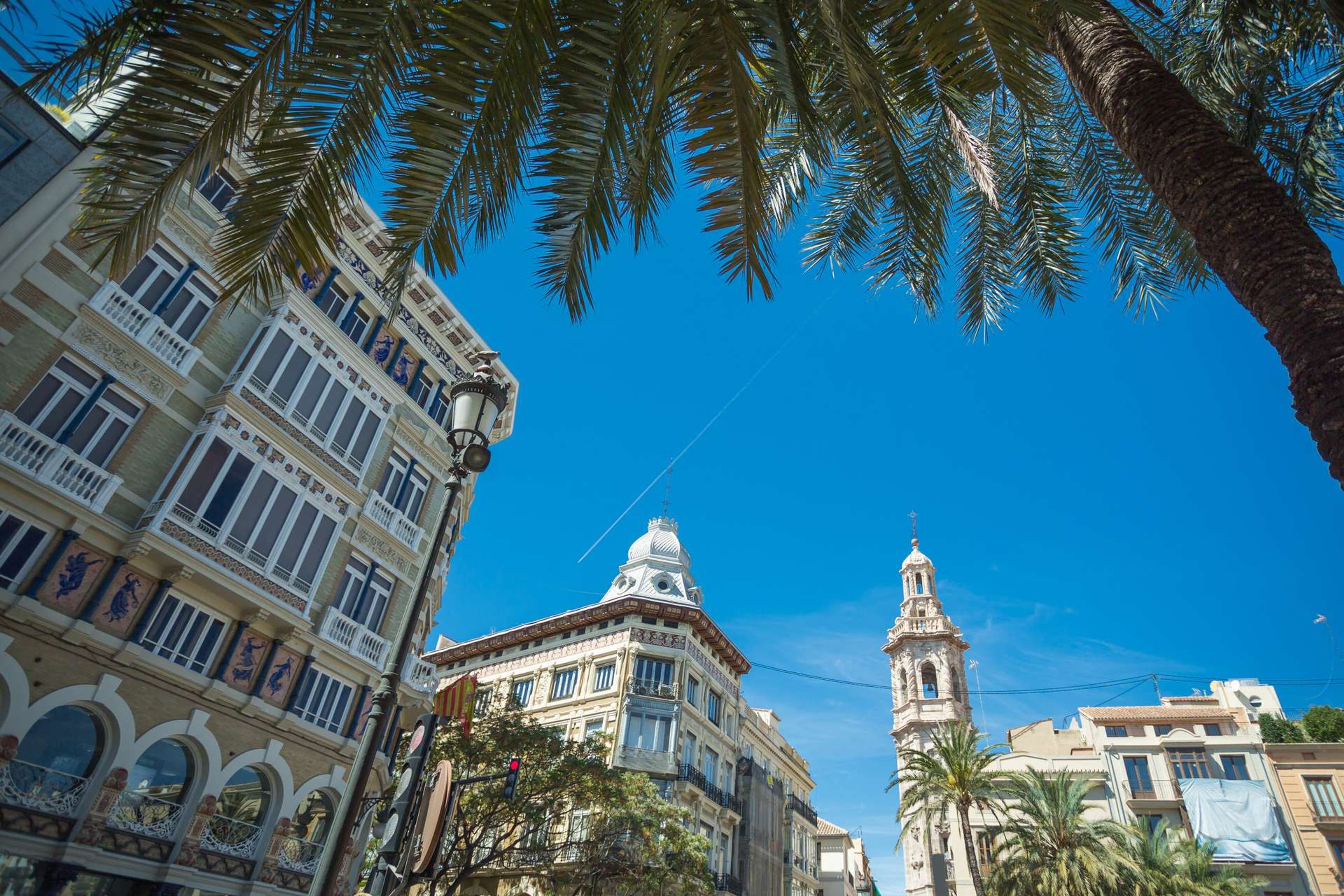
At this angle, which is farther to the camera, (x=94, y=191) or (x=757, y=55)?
(x=757, y=55)

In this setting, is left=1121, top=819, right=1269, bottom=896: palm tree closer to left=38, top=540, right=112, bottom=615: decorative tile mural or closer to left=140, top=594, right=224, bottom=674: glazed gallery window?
left=140, top=594, right=224, bottom=674: glazed gallery window

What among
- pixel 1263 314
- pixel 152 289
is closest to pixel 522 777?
pixel 152 289

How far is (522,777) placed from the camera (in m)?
24.3

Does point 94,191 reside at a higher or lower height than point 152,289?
lower

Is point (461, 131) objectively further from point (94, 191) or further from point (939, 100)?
point (939, 100)

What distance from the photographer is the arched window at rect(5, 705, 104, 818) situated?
43.3ft

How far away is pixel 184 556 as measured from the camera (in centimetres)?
1573

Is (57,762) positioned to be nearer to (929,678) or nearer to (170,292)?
(170,292)

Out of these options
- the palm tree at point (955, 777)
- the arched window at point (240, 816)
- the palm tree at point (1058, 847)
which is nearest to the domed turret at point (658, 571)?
the palm tree at point (955, 777)

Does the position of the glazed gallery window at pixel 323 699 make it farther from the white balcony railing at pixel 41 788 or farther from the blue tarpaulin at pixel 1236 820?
the blue tarpaulin at pixel 1236 820

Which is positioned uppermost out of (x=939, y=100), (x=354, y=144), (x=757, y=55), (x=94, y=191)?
(x=939, y=100)

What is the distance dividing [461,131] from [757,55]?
7.63 feet

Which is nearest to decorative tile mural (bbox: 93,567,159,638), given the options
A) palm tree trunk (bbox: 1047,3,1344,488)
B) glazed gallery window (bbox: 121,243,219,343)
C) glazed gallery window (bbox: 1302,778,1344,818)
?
glazed gallery window (bbox: 121,243,219,343)

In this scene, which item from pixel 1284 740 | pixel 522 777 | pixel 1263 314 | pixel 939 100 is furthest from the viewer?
pixel 1284 740
